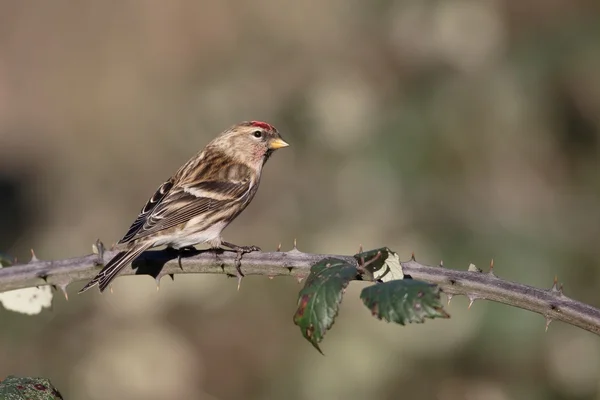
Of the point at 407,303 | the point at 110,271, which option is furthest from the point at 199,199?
the point at 407,303

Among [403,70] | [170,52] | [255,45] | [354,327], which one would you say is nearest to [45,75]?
[170,52]

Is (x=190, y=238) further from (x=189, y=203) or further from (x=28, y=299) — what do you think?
(x=28, y=299)

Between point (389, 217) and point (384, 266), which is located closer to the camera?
point (384, 266)

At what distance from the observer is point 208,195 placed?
5.94 metres

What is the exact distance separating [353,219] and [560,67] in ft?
8.01

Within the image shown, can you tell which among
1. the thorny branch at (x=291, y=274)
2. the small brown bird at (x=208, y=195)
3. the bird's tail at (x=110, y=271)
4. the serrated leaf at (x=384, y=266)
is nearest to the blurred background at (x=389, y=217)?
the bird's tail at (x=110, y=271)

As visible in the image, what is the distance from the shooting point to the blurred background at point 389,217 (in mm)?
6953

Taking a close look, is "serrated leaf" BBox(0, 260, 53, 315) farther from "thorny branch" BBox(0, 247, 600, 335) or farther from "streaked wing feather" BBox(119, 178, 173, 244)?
"streaked wing feather" BBox(119, 178, 173, 244)

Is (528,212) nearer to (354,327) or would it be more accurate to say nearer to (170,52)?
(354,327)

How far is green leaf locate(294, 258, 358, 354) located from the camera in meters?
2.67

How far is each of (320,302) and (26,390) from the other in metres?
0.91

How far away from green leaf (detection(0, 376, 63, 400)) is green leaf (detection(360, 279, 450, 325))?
3.28 feet

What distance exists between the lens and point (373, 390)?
276 inches

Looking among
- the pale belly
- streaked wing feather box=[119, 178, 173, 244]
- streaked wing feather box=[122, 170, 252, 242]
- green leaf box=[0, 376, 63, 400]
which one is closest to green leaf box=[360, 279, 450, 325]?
green leaf box=[0, 376, 63, 400]
